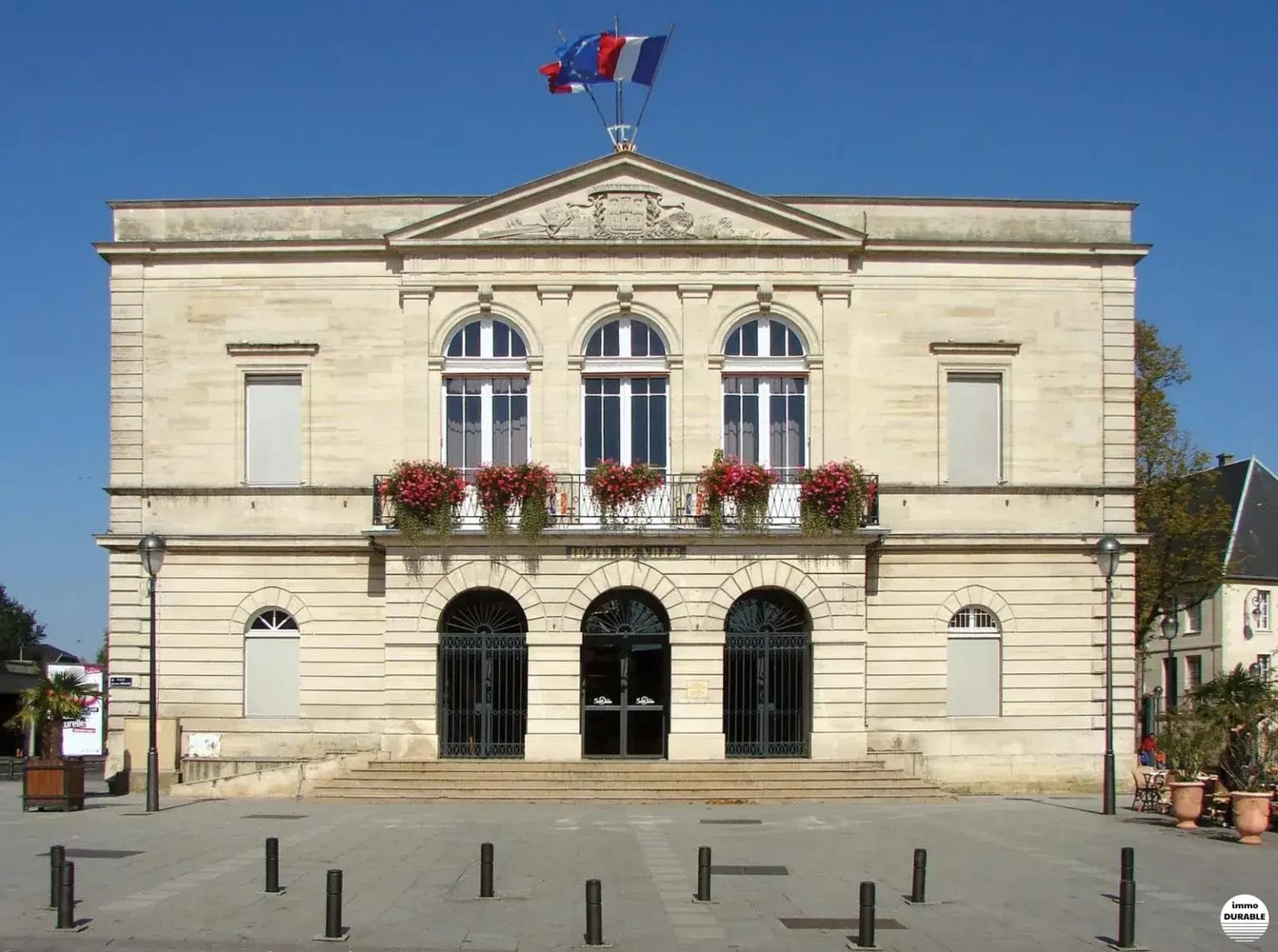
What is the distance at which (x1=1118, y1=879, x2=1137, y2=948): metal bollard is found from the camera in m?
13.0

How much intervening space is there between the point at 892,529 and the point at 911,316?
423cm

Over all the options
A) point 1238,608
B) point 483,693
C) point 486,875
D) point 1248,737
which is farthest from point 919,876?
point 1238,608

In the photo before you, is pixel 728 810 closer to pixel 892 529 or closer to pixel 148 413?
pixel 892 529

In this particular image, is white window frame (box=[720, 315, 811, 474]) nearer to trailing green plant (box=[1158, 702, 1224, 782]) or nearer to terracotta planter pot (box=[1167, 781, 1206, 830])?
trailing green plant (box=[1158, 702, 1224, 782])

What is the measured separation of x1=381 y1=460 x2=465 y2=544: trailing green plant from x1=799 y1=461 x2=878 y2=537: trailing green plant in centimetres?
646

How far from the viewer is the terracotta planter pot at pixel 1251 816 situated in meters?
20.7

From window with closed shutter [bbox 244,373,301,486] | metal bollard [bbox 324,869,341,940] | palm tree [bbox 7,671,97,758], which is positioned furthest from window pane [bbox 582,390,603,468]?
metal bollard [bbox 324,869,341,940]

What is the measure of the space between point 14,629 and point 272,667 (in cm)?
7990

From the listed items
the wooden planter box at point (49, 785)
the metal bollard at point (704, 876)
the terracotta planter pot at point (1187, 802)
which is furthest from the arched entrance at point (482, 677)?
the metal bollard at point (704, 876)

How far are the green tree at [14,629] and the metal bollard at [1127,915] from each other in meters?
89.8

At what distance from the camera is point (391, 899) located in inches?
613

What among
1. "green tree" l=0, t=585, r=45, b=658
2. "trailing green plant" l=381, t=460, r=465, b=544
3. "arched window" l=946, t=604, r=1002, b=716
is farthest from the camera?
"green tree" l=0, t=585, r=45, b=658

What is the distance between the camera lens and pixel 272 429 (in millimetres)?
29375

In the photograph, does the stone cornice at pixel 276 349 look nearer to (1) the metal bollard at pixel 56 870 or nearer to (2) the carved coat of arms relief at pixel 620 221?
(2) the carved coat of arms relief at pixel 620 221
